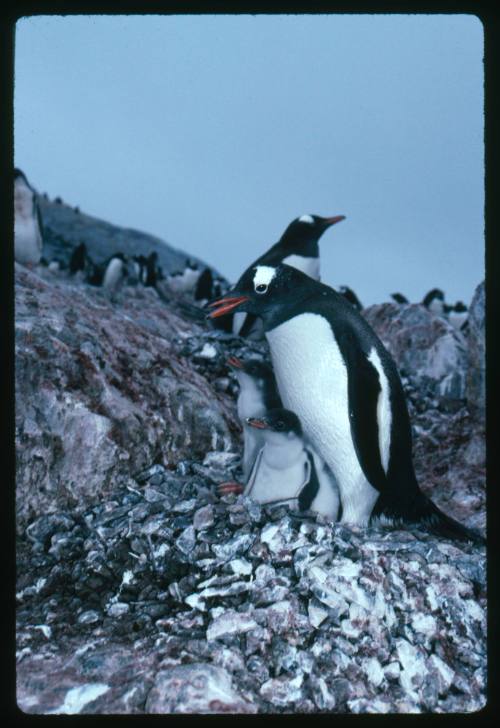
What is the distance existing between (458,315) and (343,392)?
4846mm

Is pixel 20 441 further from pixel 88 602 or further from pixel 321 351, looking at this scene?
pixel 321 351

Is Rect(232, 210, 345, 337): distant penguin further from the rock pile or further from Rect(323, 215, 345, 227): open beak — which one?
the rock pile

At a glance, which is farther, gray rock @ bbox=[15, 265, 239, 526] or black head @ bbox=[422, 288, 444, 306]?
black head @ bbox=[422, 288, 444, 306]

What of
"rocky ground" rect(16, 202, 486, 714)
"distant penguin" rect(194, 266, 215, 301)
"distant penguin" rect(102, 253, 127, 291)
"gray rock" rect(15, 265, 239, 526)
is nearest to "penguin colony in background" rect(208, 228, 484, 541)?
"rocky ground" rect(16, 202, 486, 714)

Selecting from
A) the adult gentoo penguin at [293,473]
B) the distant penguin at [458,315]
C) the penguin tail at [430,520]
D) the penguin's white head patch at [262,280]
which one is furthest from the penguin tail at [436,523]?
the distant penguin at [458,315]

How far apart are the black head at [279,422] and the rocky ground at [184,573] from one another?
283 mm

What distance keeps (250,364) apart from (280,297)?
38 cm

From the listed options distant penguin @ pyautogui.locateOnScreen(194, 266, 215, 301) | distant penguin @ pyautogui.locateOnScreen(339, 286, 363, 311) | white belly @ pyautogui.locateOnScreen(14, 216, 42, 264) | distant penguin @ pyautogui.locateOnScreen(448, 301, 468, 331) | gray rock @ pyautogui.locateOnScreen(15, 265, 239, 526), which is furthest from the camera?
distant penguin @ pyautogui.locateOnScreen(194, 266, 215, 301)

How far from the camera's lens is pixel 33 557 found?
234 centimetres

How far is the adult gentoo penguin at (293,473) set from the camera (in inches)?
95.1

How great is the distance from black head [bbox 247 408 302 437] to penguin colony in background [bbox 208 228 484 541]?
0.4 inches

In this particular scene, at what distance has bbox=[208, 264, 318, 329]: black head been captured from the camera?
2592 millimetres

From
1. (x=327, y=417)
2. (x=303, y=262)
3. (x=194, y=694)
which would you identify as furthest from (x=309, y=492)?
(x=303, y=262)

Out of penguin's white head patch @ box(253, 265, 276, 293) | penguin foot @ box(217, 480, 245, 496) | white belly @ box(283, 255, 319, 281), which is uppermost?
white belly @ box(283, 255, 319, 281)
